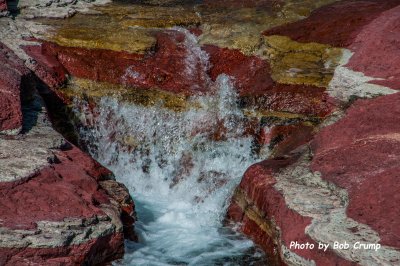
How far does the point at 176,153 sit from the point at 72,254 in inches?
134

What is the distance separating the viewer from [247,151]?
837 centimetres

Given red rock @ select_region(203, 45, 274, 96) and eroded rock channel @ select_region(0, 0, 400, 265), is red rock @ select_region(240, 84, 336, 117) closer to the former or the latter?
eroded rock channel @ select_region(0, 0, 400, 265)

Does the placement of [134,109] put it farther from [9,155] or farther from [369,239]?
[369,239]

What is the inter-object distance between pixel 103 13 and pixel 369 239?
7.70 meters

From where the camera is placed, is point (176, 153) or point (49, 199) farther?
point (176, 153)

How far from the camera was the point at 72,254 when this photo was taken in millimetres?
5312

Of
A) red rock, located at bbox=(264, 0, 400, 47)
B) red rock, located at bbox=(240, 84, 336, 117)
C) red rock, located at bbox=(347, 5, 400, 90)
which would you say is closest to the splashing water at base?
red rock, located at bbox=(240, 84, 336, 117)

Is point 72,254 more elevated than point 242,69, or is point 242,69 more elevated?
point 242,69

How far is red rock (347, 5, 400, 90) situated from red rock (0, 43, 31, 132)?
4.22 m

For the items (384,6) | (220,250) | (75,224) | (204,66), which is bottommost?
(220,250)

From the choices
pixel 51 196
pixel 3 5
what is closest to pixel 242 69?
pixel 3 5

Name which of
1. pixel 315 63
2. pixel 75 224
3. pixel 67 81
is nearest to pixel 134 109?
pixel 67 81

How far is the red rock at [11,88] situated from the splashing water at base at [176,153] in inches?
44.5

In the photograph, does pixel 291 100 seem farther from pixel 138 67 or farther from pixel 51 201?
pixel 51 201
